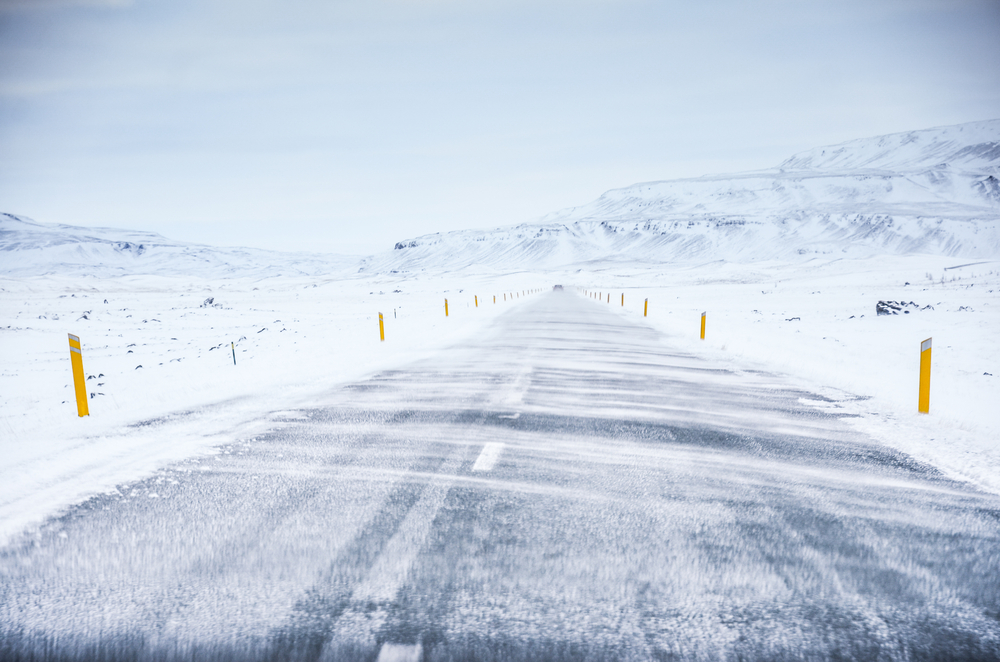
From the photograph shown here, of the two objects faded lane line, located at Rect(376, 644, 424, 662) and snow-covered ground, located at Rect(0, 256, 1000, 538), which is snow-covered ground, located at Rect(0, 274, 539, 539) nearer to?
snow-covered ground, located at Rect(0, 256, 1000, 538)

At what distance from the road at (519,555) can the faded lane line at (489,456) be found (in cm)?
3

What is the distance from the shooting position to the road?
8.94 ft

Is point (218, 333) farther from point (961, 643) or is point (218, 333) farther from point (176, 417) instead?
point (961, 643)

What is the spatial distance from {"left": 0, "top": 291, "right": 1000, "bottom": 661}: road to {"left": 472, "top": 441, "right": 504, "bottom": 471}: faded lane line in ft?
0.11

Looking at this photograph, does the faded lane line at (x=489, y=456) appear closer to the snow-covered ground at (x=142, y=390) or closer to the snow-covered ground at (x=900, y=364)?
the snow-covered ground at (x=142, y=390)

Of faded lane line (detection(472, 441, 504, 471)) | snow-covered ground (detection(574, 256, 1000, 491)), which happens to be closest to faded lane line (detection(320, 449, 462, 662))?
faded lane line (detection(472, 441, 504, 471))

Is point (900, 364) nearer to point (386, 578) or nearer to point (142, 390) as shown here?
point (386, 578)

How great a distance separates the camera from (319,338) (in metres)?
20.7

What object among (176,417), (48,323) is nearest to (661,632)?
(176,417)

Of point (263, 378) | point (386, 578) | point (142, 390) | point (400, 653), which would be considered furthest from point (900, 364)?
point (142, 390)

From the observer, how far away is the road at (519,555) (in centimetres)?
272

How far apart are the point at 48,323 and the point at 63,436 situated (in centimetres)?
2573

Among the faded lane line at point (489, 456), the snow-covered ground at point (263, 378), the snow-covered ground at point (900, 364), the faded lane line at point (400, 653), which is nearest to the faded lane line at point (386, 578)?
the faded lane line at point (400, 653)

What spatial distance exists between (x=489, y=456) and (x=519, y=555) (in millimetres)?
1947
